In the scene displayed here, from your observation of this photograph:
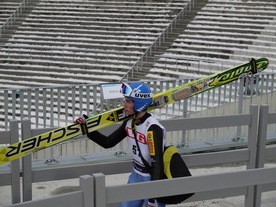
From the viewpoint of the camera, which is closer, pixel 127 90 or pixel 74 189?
pixel 127 90

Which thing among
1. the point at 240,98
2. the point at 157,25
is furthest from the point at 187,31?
the point at 240,98

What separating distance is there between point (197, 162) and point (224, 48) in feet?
45.2

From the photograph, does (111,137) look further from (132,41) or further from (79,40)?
(79,40)

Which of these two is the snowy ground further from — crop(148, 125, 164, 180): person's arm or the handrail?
the handrail

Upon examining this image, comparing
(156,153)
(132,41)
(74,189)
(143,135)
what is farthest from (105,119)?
(132,41)

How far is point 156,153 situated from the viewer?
14.3ft

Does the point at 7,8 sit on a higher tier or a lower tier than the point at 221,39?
higher

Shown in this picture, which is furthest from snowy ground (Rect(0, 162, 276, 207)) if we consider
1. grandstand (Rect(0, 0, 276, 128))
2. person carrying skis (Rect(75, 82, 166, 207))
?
grandstand (Rect(0, 0, 276, 128))

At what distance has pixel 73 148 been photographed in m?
7.84

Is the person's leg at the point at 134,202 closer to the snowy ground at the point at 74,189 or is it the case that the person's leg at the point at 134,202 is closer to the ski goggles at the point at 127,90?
the ski goggles at the point at 127,90

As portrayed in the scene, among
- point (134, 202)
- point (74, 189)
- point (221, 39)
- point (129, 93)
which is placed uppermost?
point (221, 39)

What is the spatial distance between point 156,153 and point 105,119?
0.61m

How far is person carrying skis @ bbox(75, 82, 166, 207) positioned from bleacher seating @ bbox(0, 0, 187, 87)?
45.4 feet

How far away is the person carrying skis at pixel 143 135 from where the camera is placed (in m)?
4.37
